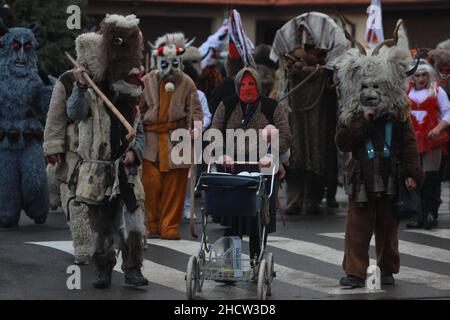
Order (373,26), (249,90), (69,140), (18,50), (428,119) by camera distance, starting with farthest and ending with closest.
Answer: (373,26), (428,119), (18,50), (69,140), (249,90)

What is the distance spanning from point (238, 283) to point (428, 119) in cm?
470

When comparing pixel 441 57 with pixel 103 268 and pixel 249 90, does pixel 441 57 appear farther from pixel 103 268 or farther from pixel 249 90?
pixel 103 268

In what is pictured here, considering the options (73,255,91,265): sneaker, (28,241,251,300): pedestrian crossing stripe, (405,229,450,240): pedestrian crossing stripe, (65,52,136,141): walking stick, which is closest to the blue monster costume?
(28,241,251,300): pedestrian crossing stripe

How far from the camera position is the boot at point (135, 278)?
433 inches

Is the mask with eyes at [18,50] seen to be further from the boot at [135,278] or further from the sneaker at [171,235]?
the boot at [135,278]

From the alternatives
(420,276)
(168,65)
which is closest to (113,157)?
(420,276)

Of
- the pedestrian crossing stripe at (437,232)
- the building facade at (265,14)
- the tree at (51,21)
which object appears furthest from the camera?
the building facade at (265,14)

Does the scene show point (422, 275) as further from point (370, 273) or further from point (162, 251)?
point (162, 251)

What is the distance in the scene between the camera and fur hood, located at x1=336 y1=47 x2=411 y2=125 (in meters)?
11.1

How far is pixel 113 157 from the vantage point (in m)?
11.0

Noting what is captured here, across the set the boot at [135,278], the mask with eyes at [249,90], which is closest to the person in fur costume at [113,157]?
Answer: the boot at [135,278]

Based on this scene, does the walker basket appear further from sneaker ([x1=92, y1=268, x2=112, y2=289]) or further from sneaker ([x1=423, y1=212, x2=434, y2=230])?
sneaker ([x1=423, y1=212, x2=434, y2=230])

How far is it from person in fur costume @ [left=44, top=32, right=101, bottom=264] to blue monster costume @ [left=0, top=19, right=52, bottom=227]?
2455mm
